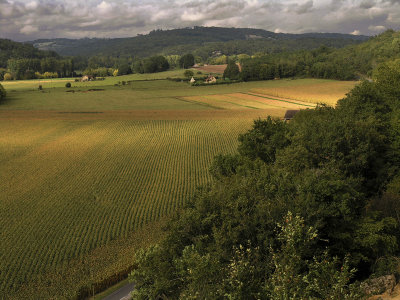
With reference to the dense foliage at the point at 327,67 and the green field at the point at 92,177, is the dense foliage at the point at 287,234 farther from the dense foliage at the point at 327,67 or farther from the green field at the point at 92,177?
the dense foliage at the point at 327,67

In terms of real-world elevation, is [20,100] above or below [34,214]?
above

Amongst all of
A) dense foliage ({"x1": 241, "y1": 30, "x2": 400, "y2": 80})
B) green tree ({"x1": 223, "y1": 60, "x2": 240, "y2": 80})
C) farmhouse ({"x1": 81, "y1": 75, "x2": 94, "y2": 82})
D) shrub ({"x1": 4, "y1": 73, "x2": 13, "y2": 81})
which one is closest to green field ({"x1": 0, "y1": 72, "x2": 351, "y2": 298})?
dense foliage ({"x1": 241, "y1": 30, "x2": 400, "y2": 80})

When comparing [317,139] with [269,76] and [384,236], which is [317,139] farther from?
[269,76]

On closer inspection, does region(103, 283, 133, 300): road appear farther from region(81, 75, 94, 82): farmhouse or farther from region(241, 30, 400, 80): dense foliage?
region(81, 75, 94, 82): farmhouse

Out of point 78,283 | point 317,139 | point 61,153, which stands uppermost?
point 317,139

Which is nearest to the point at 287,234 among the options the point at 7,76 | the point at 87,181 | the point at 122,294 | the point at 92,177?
the point at 122,294

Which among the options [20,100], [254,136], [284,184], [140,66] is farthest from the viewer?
[140,66]

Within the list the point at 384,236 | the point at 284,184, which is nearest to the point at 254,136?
the point at 284,184
